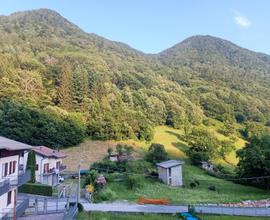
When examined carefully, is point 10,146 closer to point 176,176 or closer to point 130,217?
point 130,217

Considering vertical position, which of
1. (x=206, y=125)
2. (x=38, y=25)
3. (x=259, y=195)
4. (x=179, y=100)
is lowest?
(x=259, y=195)

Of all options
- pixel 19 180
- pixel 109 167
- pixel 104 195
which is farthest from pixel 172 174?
pixel 19 180

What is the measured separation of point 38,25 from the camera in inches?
6280

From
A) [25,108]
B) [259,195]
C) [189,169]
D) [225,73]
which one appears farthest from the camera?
[225,73]

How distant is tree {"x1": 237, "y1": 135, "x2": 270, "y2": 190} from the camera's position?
43281 millimetres

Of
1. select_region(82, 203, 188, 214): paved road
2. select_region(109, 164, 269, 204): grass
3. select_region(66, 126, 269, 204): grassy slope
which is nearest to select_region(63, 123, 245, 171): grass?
select_region(66, 126, 269, 204): grassy slope

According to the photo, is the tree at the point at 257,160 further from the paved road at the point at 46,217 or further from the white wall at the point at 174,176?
the paved road at the point at 46,217

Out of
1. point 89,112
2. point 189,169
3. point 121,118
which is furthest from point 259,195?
point 89,112

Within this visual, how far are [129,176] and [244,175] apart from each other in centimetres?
1854

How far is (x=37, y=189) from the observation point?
113ft

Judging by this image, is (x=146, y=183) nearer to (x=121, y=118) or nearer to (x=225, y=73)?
(x=121, y=118)

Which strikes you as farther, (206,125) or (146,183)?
(206,125)

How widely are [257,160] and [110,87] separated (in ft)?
182

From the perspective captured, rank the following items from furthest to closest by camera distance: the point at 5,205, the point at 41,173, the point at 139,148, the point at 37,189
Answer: the point at 139,148 < the point at 41,173 < the point at 37,189 < the point at 5,205
